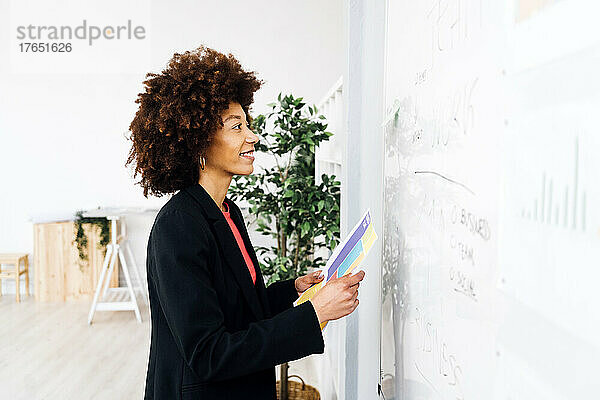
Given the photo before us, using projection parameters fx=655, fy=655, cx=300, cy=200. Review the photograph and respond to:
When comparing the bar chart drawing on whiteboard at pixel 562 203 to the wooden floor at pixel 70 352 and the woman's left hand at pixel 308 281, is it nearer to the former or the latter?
the woman's left hand at pixel 308 281

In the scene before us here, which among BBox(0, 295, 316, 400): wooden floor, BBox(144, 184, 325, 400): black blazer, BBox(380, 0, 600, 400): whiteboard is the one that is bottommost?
BBox(0, 295, 316, 400): wooden floor

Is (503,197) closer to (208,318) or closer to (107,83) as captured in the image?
(208,318)

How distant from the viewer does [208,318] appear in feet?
4.08

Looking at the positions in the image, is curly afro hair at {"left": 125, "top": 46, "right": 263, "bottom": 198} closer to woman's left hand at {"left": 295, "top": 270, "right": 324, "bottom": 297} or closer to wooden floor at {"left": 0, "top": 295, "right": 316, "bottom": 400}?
woman's left hand at {"left": 295, "top": 270, "right": 324, "bottom": 297}

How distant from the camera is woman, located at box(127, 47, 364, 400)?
1240mm

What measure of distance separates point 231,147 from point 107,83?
468 centimetres

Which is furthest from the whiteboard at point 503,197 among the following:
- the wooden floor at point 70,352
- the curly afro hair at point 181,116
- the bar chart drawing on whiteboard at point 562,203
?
the wooden floor at point 70,352

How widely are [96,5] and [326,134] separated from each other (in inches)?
147

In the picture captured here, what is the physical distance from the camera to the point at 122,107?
5.80 metres

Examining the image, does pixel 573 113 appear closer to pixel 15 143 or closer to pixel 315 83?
pixel 315 83

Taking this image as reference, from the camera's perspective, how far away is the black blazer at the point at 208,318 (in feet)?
4.05

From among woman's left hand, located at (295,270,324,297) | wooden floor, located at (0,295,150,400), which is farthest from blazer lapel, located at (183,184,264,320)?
wooden floor, located at (0,295,150,400)

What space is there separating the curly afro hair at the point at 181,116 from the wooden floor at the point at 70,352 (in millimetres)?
A: 2348

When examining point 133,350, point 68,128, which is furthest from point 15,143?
point 133,350
